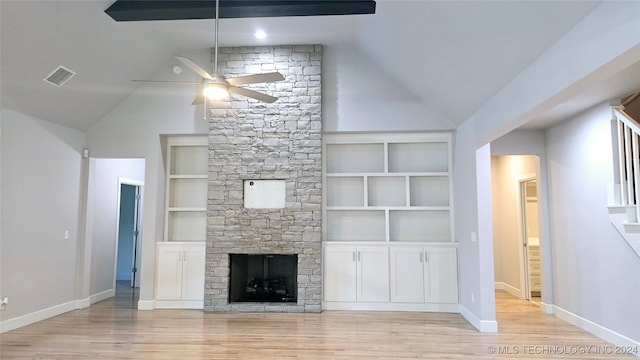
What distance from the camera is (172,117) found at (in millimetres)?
5809

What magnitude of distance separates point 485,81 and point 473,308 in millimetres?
2763

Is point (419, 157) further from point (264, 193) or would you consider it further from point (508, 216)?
point (264, 193)

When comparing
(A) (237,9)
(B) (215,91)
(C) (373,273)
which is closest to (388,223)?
(C) (373,273)

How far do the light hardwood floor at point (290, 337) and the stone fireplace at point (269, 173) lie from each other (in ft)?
1.56

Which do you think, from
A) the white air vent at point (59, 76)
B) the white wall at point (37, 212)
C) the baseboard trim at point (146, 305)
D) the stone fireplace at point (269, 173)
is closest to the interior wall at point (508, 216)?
the stone fireplace at point (269, 173)

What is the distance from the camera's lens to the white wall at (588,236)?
12.8 feet

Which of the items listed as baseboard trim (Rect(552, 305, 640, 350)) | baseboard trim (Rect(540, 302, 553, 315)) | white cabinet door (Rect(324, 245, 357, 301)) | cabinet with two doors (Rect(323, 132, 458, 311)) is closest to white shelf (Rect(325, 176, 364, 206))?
cabinet with two doors (Rect(323, 132, 458, 311))

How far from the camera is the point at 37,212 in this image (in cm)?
493

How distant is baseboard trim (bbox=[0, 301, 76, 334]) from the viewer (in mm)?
4465

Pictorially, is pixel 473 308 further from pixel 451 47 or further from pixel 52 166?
pixel 52 166

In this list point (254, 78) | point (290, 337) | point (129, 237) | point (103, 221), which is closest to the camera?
Result: point (254, 78)

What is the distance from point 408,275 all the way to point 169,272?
349cm

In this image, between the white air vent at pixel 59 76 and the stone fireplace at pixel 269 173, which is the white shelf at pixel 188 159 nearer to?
the stone fireplace at pixel 269 173

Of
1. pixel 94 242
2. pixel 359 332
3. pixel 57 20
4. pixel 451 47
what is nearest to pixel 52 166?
pixel 94 242
